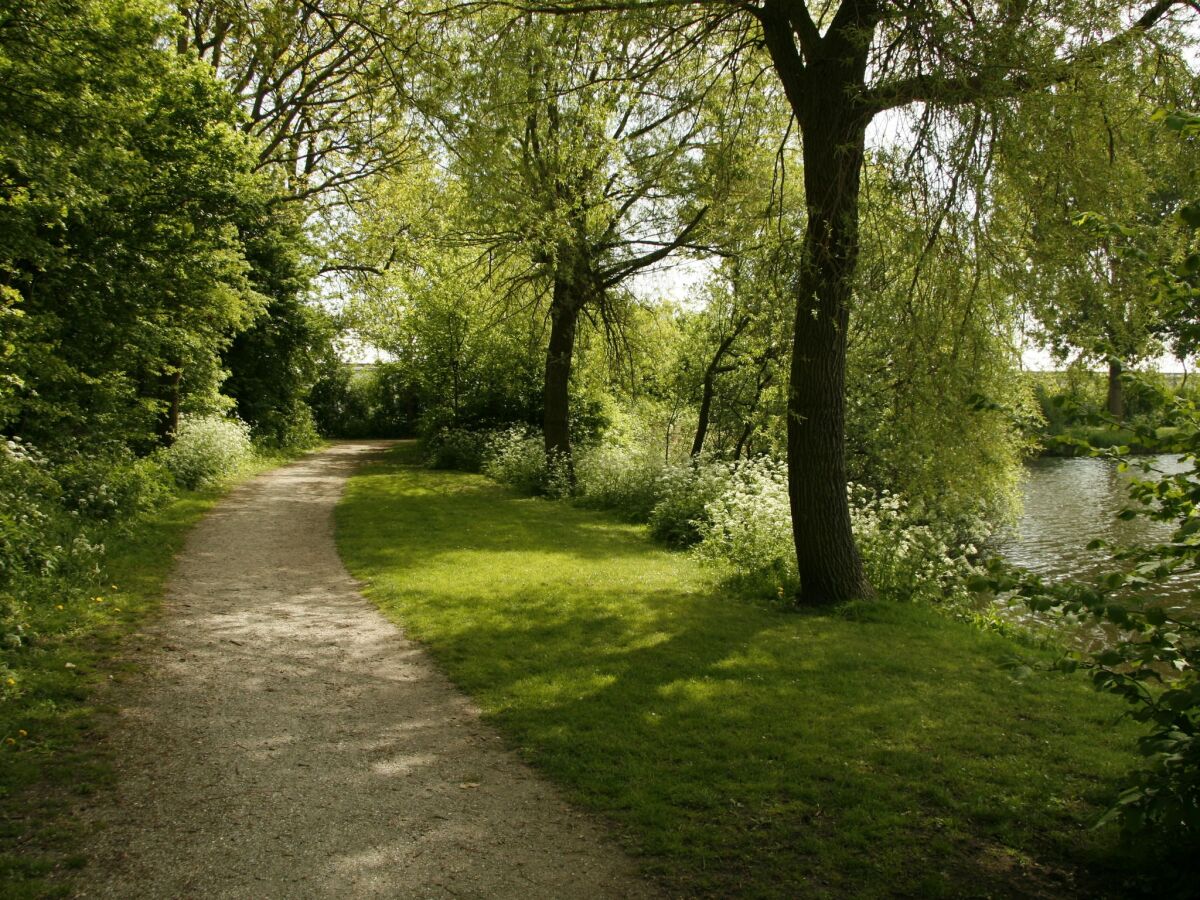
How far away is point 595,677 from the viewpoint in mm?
6465

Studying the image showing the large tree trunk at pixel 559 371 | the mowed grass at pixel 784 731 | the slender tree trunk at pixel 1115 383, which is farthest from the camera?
the large tree trunk at pixel 559 371

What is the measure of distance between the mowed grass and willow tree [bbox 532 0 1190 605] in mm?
1351

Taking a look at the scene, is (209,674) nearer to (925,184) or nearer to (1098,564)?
(925,184)

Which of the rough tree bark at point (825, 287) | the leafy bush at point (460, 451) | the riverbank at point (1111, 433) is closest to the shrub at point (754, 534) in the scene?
the rough tree bark at point (825, 287)

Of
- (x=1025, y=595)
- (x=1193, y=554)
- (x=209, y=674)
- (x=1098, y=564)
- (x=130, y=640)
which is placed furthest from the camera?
(x=1098, y=564)

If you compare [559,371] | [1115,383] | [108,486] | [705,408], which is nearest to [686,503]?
[705,408]

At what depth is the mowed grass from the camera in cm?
386

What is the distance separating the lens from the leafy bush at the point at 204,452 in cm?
1535

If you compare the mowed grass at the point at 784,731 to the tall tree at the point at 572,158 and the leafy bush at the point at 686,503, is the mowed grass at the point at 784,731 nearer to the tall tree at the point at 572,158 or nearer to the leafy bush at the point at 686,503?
the leafy bush at the point at 686,503

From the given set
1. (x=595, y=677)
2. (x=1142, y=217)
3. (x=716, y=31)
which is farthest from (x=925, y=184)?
(x=595, y=677)

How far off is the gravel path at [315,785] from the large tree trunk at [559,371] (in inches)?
405

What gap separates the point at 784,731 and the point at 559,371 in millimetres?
13758

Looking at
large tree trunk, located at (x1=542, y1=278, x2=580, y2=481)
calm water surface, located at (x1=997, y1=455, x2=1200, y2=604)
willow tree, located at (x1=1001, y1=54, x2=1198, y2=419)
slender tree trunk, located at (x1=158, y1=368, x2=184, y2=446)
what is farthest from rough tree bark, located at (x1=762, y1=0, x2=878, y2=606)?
slender tree trunk, located at (x1=158, y1=368, x2=184, y2=446)

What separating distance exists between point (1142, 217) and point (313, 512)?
13.2 m
